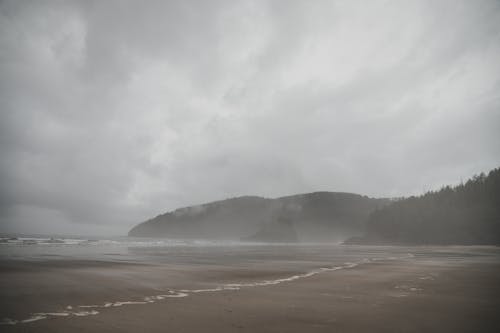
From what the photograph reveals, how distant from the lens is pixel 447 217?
106250 millimetres

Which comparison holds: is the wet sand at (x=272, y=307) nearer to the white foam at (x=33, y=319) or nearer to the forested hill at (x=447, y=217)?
the white foam at (x=33, y=319)

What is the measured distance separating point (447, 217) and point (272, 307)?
12431cm

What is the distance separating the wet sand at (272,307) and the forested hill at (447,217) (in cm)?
10329

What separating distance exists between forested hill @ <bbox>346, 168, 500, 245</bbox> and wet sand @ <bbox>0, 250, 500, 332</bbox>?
339ft

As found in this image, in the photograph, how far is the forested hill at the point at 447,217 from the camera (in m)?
92.0

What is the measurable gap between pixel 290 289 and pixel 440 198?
134761mm

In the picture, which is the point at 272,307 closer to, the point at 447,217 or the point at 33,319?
the point at 33,319

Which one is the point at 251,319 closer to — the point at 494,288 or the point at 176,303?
the point at 176,303

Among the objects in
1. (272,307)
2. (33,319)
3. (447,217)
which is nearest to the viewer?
(33,319)

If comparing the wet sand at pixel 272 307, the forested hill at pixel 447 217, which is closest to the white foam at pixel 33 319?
the wet sand at pixel 272 307

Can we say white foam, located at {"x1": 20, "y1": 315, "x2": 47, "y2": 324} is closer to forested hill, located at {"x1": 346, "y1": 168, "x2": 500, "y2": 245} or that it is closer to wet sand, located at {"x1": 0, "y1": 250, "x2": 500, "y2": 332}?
wet sand, located at {"x1": 0, "y1": 250, "x2": 500, "y2": 332}

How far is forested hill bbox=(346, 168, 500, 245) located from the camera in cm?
9200

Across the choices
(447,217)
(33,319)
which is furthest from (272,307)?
(447,217)

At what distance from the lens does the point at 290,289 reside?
471 inches
